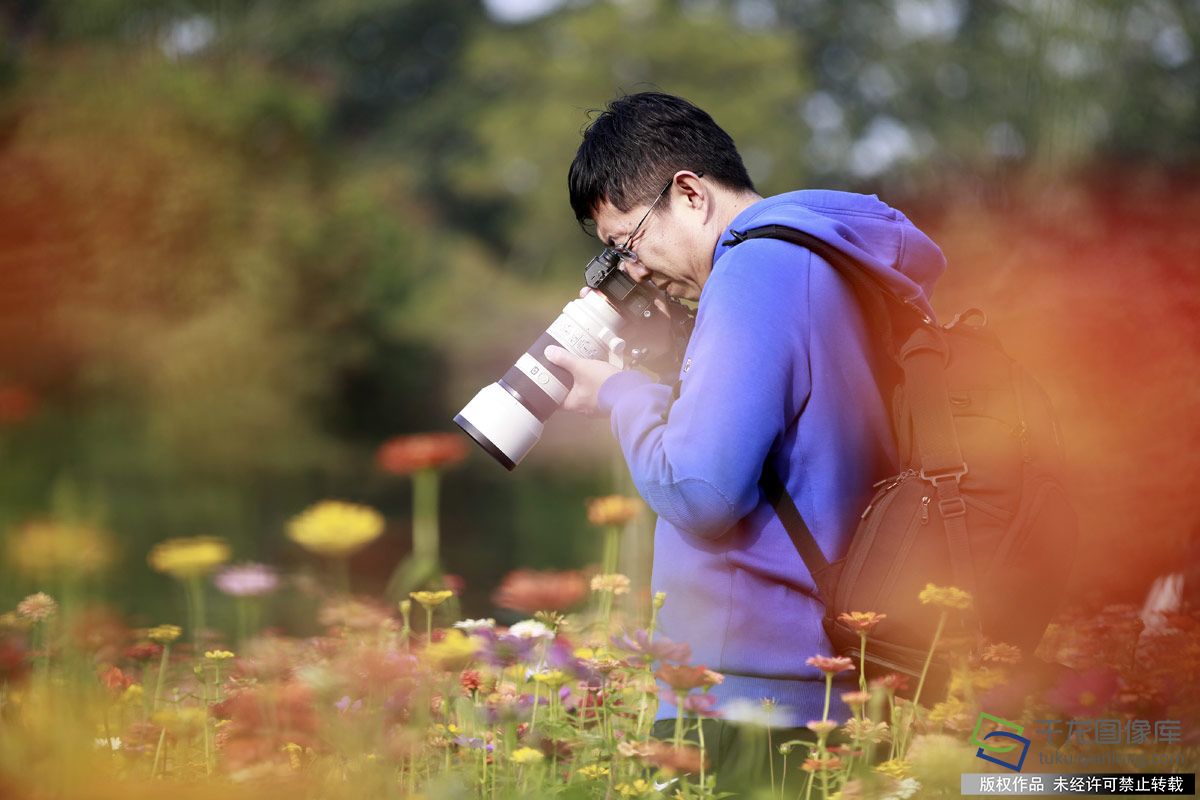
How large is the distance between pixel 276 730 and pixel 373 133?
25452 millimetres

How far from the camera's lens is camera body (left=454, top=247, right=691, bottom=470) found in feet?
5.11

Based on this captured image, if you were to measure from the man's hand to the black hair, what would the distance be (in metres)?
0.18

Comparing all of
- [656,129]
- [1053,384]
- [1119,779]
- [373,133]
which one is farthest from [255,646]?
[373,133]

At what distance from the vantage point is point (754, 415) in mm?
1227

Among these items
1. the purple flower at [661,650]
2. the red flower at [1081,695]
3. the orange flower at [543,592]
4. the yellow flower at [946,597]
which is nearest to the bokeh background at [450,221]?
the orange flower at [543,592]

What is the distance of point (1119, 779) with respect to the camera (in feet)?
4.39

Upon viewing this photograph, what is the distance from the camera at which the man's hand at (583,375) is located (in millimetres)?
1500

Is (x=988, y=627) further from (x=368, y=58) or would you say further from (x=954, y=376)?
(x=368, y=58)

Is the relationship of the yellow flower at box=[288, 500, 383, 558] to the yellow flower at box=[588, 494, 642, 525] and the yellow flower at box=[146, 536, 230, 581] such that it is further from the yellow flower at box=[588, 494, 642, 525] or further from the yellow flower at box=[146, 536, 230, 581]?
the yellow flower at box=[588, 494, 642, 525]

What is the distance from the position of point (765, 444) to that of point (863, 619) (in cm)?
18

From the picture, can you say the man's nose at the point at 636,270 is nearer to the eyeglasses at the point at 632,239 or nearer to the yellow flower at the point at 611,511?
the eyeglasses at the point at 632,239

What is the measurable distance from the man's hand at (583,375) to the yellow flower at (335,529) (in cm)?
42

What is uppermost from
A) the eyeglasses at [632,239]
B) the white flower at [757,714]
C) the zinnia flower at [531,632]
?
the eyeglasses at [632,239]

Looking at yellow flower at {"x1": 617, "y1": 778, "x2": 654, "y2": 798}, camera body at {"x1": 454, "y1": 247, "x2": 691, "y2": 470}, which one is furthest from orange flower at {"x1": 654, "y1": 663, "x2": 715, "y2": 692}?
camera body at {"x1": 454, "y1": 247, "x2": 691, "y2": 470}
